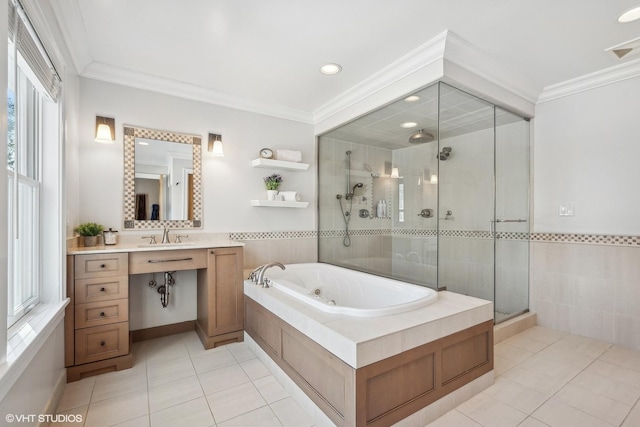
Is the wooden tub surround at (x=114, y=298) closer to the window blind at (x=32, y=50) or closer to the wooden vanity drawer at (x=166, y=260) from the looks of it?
the wooden vanity drawer at (x=166, y=260)

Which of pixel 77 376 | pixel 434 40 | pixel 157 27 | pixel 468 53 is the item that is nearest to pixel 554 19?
pixel 468 53

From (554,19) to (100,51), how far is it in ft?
10.5

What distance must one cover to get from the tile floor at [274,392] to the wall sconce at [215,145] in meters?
1.81

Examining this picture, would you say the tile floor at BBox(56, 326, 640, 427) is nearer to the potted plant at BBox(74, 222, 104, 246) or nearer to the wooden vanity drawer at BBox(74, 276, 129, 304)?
the wooden vanity drawer at BBox(74, 276, 129, 304)

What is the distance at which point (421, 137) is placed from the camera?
9.29ft

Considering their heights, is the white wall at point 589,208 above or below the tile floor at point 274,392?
above

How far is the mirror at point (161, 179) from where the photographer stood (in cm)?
275

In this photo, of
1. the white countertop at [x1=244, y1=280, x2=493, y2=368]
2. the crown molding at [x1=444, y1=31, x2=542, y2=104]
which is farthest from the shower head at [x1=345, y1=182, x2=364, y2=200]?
the white countertop at [x1=244, y1=280, x2=493, y2=368]

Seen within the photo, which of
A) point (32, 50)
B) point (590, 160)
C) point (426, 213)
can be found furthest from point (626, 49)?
point (32, 50)

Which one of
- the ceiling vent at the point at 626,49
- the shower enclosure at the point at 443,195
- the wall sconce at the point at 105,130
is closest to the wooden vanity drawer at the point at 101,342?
the wall sconce at the point at 105,130

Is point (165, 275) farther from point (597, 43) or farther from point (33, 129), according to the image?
point (597, 43)

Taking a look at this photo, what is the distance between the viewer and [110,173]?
267 centimetres

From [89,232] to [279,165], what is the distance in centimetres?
178

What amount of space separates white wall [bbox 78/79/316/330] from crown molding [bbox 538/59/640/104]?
2480 mm
